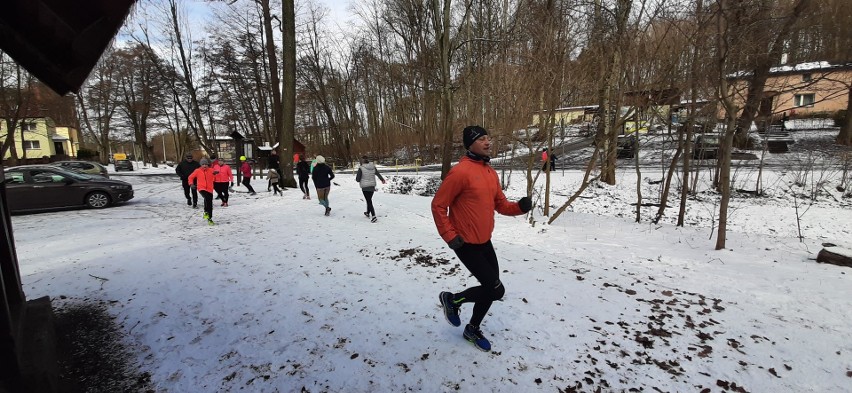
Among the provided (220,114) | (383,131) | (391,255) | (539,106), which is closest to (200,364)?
(391,255)

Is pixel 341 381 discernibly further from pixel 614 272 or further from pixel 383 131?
pixel 383 131

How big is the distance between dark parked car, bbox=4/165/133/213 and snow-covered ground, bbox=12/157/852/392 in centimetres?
339

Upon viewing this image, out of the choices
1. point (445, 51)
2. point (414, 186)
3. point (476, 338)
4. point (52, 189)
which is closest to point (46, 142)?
point (52, 189)

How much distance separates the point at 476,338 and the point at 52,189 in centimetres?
1402

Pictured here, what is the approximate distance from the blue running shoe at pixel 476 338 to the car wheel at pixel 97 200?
44.2ft

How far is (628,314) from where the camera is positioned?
396 centimetres

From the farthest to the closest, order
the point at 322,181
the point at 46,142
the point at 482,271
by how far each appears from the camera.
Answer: the point at 46,142
the point at 322,181
the point at 482,271

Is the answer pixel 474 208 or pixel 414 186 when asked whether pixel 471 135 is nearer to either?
pixel 474 208

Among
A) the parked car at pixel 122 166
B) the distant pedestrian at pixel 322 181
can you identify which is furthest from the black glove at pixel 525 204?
the parked car at pixel 122 166

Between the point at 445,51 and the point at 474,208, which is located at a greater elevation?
the point at 445,51

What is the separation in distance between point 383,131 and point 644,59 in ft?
105

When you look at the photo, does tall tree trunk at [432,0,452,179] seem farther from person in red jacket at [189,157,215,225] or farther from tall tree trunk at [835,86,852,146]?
tall tree trunk at [835,86,852,146]

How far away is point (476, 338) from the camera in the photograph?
3283 mm

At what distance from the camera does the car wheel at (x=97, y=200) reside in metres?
11.4
